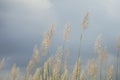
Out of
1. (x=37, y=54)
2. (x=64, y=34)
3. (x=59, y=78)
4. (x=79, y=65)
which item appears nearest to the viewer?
(x=79, y=65)

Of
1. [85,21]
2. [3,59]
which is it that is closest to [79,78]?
[85,21]

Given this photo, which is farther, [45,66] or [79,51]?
[45,66]

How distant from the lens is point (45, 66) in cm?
1012

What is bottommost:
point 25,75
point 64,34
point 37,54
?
point 25,75

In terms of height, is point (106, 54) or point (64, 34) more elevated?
point (64, 34)

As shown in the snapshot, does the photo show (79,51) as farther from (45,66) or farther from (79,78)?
(45,66)

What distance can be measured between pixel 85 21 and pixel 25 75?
3.78 metres

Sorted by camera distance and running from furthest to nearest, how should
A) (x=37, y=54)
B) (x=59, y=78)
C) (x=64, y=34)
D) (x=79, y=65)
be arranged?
1. (x=37, y=54)
2. (x=64, y=34)
3. (x=59, y=78)
4. (x=79, y=65)

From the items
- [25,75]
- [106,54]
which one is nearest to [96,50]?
[106,54]

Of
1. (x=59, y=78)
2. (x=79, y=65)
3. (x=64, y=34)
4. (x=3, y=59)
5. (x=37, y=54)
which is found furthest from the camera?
(x=3, y=59)

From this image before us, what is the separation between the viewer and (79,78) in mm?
9398

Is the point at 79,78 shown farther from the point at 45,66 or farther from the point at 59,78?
the point at 45,66

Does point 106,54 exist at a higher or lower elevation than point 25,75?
higher

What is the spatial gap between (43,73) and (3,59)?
2.84 meters
